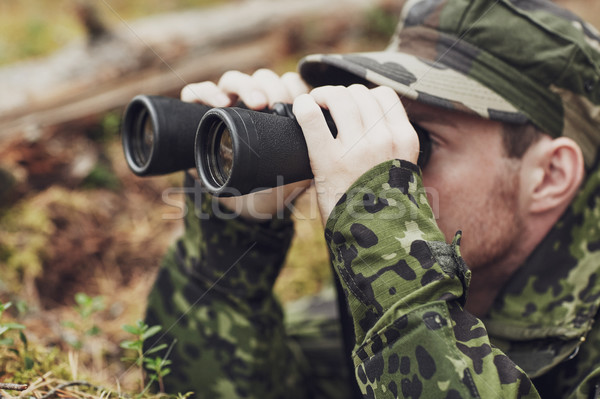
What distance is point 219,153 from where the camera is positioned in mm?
1224

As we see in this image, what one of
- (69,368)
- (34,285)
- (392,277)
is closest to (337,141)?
(392,277)

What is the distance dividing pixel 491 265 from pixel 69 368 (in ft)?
4.31

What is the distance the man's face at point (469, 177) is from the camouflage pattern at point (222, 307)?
496 millimetres

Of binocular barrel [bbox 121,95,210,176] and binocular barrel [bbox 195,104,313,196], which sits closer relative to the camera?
binocular barrel [bbox 195,104,313,196]

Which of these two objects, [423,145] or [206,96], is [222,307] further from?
[423,145]

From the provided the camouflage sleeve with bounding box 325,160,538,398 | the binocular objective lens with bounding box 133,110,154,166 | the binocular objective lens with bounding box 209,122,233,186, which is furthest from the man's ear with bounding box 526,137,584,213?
the binocular objective lens with bounding box 133,110,154,166

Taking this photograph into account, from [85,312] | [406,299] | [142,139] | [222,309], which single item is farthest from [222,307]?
[406,299]

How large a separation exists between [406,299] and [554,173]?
0.86 m

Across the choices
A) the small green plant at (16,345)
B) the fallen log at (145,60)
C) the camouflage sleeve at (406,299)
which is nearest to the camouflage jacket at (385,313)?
the camouflage sleeve at (406,299)

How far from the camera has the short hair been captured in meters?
1.53

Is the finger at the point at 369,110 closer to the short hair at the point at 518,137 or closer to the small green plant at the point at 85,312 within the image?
the short hair at the point at 518,137

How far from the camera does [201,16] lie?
11.3 feet

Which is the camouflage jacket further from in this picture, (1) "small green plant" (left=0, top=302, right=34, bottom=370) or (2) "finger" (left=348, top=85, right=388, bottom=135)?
(1) "small green plant" (left=0, top=302, right=34, bottom=370)

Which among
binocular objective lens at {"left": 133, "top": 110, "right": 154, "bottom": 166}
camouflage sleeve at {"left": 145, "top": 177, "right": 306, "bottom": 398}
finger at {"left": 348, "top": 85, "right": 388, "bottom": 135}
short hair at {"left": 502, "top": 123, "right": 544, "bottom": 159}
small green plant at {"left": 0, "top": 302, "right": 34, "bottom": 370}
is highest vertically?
finger at {"left": 348, "top": 85, "right": 388, "bottom": 135}
